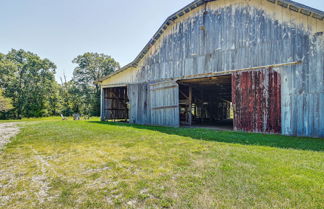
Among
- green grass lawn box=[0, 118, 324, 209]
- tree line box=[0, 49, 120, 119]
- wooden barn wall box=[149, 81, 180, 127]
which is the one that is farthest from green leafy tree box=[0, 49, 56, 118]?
green grass lawn box=[0, 118, 324, 209]

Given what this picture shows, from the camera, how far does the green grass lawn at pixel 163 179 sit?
2.48m

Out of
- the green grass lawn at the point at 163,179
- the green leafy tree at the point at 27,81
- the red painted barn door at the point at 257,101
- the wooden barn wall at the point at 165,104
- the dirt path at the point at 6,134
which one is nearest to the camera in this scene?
the green grass lawn at the point at 163,179

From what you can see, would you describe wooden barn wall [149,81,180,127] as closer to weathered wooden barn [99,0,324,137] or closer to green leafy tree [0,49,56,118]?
weathered wooden barn [99,0,324,137]

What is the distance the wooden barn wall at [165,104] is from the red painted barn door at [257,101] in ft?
12.4

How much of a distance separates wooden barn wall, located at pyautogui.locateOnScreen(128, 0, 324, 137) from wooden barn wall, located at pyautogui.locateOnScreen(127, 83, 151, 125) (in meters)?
2.18

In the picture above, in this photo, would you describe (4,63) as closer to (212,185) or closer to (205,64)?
(205,64)

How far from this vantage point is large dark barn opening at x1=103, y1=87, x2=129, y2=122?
1730cm

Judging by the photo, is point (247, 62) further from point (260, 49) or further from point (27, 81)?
point (27, 81)

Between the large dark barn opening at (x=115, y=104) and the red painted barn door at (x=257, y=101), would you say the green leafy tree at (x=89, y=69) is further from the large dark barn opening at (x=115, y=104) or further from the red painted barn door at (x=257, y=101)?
the red painted barn door at (x=257, y=101)

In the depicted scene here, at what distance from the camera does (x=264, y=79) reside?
8953 mm

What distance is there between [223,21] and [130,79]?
783cm

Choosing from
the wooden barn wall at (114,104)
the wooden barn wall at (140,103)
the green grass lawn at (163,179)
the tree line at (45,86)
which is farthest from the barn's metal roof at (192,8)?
the tree line at (45,86)

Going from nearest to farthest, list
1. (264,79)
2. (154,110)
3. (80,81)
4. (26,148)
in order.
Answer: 1. (26,148)
2. (264,79)
3. (154,110)
4. (80,81)

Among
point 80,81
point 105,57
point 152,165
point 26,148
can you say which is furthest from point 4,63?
point 152,165
